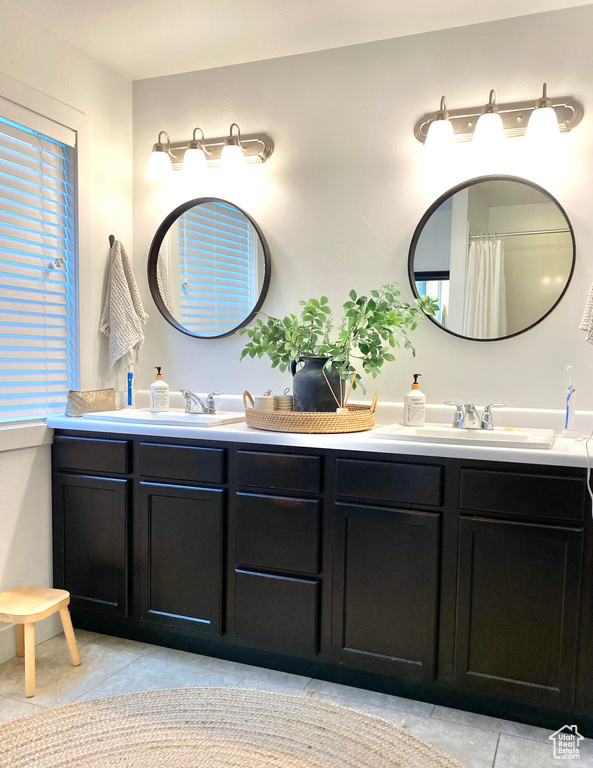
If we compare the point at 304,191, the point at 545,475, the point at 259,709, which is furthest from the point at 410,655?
the point at 304,191

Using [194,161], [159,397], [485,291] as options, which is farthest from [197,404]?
[485,291]

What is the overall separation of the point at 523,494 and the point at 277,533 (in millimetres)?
853

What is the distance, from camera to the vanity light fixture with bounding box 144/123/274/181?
2.76m

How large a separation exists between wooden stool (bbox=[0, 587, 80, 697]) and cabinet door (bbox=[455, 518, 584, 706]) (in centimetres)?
139

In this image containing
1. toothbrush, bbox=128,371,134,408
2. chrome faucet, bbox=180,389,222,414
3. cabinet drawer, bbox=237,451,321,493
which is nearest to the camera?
cabinet drawer, bbox=237,451,321,493

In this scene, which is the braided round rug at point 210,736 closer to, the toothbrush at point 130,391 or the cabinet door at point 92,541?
the cabinet door at point 92,541

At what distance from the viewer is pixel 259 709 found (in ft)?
6.77

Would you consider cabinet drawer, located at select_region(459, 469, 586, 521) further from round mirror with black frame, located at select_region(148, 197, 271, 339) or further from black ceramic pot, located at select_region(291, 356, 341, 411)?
round mirror with black frame, located at select_region(148, 197, 271, 339)

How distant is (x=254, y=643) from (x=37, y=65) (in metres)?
2.38

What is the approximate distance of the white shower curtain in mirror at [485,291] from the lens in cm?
242

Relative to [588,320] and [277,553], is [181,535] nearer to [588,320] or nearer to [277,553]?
[277,553]

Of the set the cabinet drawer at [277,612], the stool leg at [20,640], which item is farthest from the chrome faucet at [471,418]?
the stool leg at [20,640]

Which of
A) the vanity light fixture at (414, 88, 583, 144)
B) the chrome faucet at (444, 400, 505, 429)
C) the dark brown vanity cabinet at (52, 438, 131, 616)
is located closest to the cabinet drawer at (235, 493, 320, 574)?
the dark brown vanity cabinet at (52, 438, 131, 616)

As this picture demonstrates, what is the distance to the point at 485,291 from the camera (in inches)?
96.4
